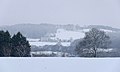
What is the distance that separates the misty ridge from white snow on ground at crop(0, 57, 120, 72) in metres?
2.72

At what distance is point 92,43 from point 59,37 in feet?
3.05

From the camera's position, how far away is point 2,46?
592 centimetres

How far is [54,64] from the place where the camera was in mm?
2502

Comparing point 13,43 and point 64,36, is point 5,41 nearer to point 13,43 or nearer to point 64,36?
point 13,43

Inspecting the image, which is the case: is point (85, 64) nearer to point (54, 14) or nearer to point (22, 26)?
point (22, 26)

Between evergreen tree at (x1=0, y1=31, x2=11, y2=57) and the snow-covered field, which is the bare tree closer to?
the snow-covered field

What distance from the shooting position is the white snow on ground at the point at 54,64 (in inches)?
98.0

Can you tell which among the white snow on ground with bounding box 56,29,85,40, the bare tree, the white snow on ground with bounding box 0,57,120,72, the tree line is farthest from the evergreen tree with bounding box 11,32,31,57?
the white snow on ground with bounding box 0,57,120,72

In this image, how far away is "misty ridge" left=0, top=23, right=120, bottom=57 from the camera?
18.3ft

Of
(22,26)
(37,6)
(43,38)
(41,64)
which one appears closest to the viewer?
(41,64)

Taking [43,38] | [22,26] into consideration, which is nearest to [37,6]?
[22,26]

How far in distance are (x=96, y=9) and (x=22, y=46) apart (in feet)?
6.95

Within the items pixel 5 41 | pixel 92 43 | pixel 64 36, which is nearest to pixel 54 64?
pixel 64 36

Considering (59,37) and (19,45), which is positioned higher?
(59,37)
